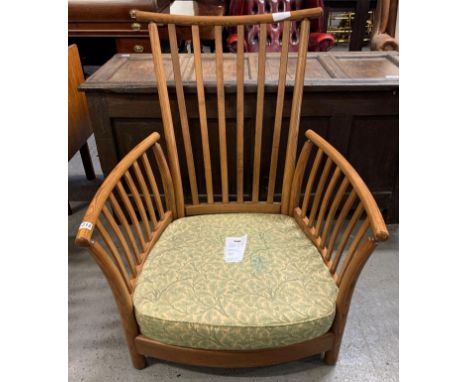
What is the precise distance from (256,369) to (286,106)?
91 centimetres

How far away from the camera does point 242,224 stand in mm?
1098

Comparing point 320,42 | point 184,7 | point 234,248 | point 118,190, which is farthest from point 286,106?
point 184,7

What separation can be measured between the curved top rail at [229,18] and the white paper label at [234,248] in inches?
24.3

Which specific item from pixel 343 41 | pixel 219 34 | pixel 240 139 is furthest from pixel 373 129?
pixel 343 41

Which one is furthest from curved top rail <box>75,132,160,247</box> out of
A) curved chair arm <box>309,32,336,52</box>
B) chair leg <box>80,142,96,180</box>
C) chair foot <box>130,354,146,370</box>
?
curved chair arm <box>309,32,336,52</box>

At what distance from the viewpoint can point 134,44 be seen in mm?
2002

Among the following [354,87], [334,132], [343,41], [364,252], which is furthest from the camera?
[343,41]

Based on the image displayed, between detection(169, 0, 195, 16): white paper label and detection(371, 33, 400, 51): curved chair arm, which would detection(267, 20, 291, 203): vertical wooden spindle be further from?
detection(169, 0, 195, 16): white paper label

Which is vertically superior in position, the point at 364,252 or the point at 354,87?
the point at 354,87

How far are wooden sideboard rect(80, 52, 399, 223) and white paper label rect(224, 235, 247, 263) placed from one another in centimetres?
50

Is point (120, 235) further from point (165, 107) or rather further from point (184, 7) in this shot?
point (184, 7)

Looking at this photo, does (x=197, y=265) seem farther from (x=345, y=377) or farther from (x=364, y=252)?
(x=345, y=377)

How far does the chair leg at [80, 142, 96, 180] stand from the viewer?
182 centimetres
